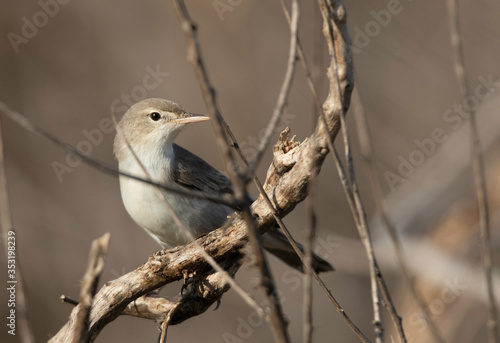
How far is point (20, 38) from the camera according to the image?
872 cm

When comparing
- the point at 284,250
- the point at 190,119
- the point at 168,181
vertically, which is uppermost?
the point at 190,119

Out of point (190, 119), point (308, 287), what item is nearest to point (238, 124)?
point (190, 119)

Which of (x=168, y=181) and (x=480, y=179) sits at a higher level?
(x=168, y=181)

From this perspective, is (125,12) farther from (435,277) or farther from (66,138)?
(435,277)

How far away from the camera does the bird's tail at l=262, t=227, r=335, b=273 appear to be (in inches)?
191

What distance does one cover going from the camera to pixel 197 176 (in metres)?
5.17

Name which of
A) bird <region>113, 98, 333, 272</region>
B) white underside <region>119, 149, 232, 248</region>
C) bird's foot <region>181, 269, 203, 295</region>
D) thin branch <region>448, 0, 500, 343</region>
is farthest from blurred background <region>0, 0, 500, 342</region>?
thin branch <region>448, 0, 500, 343</region>

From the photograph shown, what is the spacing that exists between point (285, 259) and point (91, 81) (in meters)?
5.24

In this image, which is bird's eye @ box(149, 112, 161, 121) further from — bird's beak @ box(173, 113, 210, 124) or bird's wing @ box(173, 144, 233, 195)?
bird's wing @ box(173, 144, 233, 195)

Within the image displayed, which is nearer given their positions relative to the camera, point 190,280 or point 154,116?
point 190,280

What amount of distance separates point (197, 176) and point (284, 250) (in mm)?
1081

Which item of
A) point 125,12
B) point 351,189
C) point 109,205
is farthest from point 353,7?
point 351,189

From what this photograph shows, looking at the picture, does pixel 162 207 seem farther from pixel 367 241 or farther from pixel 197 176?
pixel 367 241

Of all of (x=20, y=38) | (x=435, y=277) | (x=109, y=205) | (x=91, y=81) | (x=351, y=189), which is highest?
(x=20, y=38)
